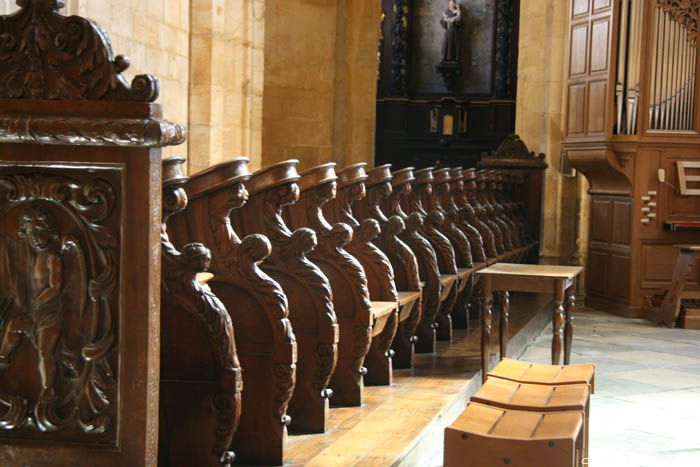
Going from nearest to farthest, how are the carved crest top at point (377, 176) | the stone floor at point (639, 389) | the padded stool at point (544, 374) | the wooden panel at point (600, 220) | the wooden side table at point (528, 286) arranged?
the padded stool at point (544, 374) → the stone floor at point (639, 389) → the carved crest top at point (377, 176) → the wooden side table at point (528, 286) → the wooden panel at point (600, 220)

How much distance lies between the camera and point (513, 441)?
7.86ft

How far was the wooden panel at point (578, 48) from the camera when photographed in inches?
338

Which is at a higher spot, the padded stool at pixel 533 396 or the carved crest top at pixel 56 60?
the carved crest top at pixel 56 60

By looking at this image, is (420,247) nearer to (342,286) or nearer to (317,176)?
(342,286)

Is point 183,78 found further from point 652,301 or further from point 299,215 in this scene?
point 652,301

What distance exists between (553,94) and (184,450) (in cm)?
825

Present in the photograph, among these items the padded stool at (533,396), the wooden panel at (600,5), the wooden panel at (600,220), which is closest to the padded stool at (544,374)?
the padded stool at (533,396)

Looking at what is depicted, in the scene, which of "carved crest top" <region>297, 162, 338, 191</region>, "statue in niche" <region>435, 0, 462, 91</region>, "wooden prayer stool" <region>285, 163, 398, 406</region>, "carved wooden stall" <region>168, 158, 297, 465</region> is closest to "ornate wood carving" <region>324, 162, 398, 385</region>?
"wooden prayer stool" <region>285, 163, 398, 406</region>

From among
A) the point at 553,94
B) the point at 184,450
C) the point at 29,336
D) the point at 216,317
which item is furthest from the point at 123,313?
the point at 553,94

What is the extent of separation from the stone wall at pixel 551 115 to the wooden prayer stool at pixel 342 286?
6523 millimetres

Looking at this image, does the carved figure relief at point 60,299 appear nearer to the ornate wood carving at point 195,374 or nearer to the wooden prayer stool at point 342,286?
the ornate wood carving at point 195,374

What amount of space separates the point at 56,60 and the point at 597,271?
7607mm

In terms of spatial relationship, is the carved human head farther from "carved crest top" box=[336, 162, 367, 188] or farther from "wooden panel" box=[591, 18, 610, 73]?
"wooden panel" box=[591, 18, 610, 73]

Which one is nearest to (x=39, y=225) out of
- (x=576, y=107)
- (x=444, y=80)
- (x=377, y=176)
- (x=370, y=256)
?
(x=370, y=256)
